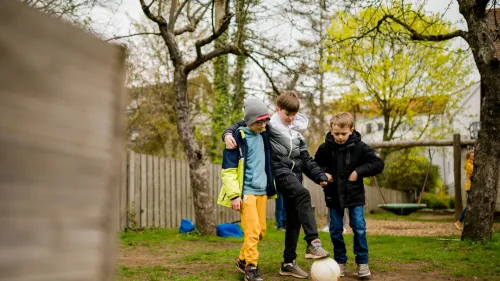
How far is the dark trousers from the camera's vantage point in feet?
16.3

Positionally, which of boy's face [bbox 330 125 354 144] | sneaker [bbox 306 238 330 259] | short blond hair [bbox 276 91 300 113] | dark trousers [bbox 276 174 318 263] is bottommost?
sneaker [bbox 306 238 330 259]

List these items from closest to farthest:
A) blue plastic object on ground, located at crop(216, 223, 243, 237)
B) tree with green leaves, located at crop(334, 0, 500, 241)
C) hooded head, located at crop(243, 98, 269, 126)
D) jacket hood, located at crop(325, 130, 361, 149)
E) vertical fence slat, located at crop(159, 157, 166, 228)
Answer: hooded head, located at crop(243, 98, 269, 126) → jacket hood, located at crop(325, 130, 361, 149) → tree with green leaves, located at crop(334, 0, 500, 241) → blue plastic object on ground, located at crop(216, 223, 243, 237) → vertical fence slat, located at crop(159, 157, 166, 228)

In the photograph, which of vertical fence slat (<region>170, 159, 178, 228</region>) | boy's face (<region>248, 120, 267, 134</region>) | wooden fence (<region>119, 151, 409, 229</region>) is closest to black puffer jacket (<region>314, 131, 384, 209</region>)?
boy's face (<region>248, 120, 267, 134</region>)

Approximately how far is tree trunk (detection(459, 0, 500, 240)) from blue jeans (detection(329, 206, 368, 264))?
2.84m

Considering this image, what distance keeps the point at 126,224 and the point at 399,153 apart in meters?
17.4

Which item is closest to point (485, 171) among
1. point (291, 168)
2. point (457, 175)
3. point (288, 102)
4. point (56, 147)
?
point (291, 168)

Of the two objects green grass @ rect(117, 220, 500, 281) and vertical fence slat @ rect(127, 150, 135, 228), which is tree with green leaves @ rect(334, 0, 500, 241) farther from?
vertical fence slat @ rect(127, 150, 135, 228)

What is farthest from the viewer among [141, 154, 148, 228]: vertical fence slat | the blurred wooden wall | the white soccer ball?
[141, 154, 148, 228]: vertical fence slat

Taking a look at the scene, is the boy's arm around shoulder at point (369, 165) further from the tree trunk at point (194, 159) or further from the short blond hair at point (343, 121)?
the tree trunk at point (194, 159)

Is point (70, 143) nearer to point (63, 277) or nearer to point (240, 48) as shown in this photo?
point (63, 277)

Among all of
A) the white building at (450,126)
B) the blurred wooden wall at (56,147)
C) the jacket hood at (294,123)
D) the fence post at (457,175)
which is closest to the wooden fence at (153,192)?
the jacket hood at (294,123)

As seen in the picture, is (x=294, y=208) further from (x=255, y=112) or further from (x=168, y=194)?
(x=168, y=194)

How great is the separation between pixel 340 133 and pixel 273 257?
6.40 ft

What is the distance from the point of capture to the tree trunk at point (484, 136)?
7.05m
